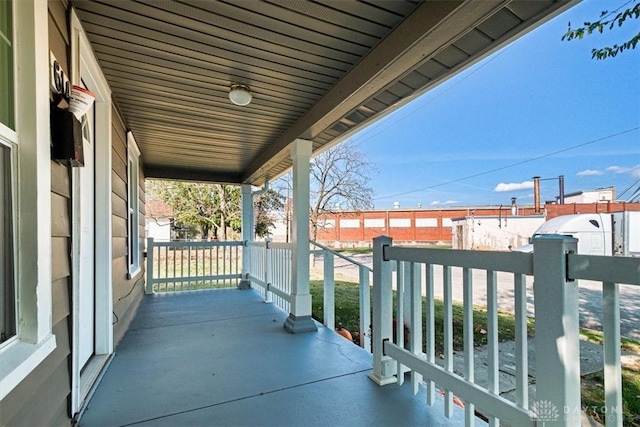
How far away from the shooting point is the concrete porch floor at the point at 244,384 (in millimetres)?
1753

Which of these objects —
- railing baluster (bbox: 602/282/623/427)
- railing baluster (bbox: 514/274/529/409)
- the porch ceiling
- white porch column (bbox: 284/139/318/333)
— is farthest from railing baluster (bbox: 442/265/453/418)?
white porch column (bbox: 284/139/318/333)

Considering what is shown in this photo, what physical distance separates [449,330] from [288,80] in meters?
2.10

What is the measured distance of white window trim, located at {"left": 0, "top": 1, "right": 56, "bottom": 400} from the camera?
3.63 feet

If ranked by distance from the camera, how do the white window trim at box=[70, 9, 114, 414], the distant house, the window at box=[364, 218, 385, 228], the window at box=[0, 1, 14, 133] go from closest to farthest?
the window at box=[0, 1, 14, 133] < the white window trim at box=[70, 9, 114, 414] < the distant house < the window at box=[364, 218, 385, 228]

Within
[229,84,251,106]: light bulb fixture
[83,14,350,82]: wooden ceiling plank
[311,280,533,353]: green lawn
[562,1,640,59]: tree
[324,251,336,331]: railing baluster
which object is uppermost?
[562,1,640,59]: tree

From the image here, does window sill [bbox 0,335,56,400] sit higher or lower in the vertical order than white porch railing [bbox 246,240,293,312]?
higher

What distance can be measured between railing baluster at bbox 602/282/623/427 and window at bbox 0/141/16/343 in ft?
6.58

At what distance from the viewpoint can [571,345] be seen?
108cm

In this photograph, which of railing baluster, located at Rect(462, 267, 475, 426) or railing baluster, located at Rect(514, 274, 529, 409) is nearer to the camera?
railing baluster, located at Rect(514, 274, 529, 409)

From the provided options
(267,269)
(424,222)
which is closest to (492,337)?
(267,269)

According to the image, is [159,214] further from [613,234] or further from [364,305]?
[613,234]

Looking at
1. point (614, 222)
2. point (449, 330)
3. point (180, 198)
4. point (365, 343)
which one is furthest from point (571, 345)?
point (180, 198)

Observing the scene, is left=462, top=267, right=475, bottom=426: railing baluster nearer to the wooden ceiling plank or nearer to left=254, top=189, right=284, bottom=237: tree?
the wooden ceiling plank

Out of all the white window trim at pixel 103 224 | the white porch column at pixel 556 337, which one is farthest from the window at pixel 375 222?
the white porch column at pixel 556 337
